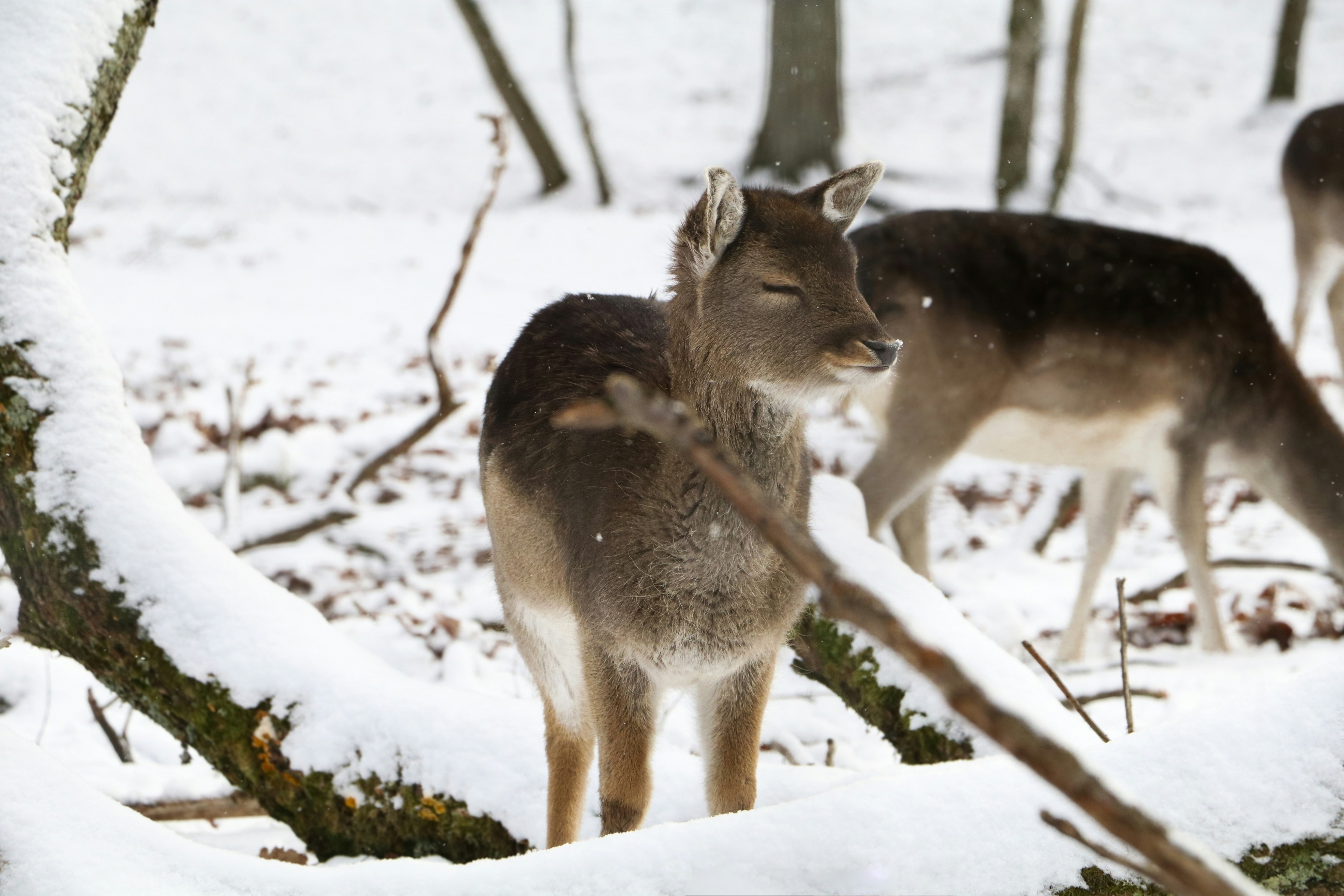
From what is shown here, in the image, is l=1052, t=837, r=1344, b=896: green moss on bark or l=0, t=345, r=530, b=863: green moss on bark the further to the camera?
l=0, t=345, r=530, b=863: green moss on bark

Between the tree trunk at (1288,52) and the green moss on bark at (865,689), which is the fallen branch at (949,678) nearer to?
the green moss on bark at (865,689)

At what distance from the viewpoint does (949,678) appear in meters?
0.84

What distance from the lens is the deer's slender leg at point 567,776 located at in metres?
2.87

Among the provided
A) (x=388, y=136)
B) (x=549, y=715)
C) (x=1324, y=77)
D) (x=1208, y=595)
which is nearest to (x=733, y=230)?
(x=549, y=715)

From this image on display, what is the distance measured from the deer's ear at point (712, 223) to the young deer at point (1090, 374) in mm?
3141

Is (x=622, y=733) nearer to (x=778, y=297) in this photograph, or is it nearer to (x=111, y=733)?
(x=778, y=297)

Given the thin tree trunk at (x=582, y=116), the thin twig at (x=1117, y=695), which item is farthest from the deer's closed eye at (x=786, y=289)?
the thin tree trunk at (x=582, y=116)

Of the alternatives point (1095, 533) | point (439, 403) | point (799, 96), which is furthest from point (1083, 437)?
point (799, 96)

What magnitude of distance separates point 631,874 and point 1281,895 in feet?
3.31

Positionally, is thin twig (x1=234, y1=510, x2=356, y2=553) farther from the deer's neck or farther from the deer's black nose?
the deer's black nose

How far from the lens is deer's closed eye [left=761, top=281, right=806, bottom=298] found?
2.43 meters

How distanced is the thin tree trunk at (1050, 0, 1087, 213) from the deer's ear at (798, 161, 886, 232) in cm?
1251

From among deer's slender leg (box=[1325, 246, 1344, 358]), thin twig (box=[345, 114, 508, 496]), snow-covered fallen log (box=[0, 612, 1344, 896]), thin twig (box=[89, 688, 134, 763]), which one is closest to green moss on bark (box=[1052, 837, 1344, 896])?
snow-covered fallen log (box=[0, 612, 1344, 896])

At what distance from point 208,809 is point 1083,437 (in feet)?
14.2
